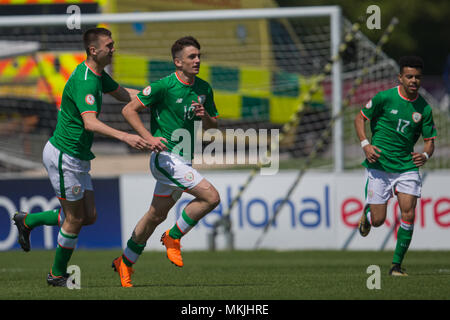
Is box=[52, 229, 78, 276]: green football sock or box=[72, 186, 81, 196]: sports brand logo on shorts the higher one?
box=[72, 186, 81, 196]: sports brand logo on shorts

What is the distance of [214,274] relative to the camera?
9.07m

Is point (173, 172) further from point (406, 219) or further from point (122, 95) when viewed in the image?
point (406, 219)

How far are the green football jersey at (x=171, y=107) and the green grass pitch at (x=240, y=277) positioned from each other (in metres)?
1.26

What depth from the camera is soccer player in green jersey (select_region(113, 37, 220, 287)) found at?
7418 mm

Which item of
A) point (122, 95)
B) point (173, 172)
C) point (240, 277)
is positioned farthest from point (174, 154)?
point (240, 277)

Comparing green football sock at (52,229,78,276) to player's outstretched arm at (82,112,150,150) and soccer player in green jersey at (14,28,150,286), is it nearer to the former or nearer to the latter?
soccer player in green jersey at (14,28,150,286)

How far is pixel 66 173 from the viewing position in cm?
741

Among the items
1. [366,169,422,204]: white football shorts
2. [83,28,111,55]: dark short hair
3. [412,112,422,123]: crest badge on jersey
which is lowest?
[366,169,422,204]: white football shorts

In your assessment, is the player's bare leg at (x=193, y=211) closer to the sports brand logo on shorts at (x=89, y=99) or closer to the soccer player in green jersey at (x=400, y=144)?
the sports brand logo on shorts at (x=89, y=99)

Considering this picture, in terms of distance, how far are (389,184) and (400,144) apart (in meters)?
0.42

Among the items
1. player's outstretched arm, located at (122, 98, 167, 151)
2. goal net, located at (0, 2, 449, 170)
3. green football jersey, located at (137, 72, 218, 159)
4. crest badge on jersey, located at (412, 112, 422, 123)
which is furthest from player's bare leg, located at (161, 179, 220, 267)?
→ goal net, located at (0, 2, 449, 170)

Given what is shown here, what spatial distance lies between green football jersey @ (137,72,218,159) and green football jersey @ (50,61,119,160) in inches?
15.8

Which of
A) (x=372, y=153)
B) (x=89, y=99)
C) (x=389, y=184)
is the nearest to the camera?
(x=89, y=99)

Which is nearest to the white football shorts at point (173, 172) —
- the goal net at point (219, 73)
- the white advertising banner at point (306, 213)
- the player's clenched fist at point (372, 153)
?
the player's clenched fist at point (372, 153)
